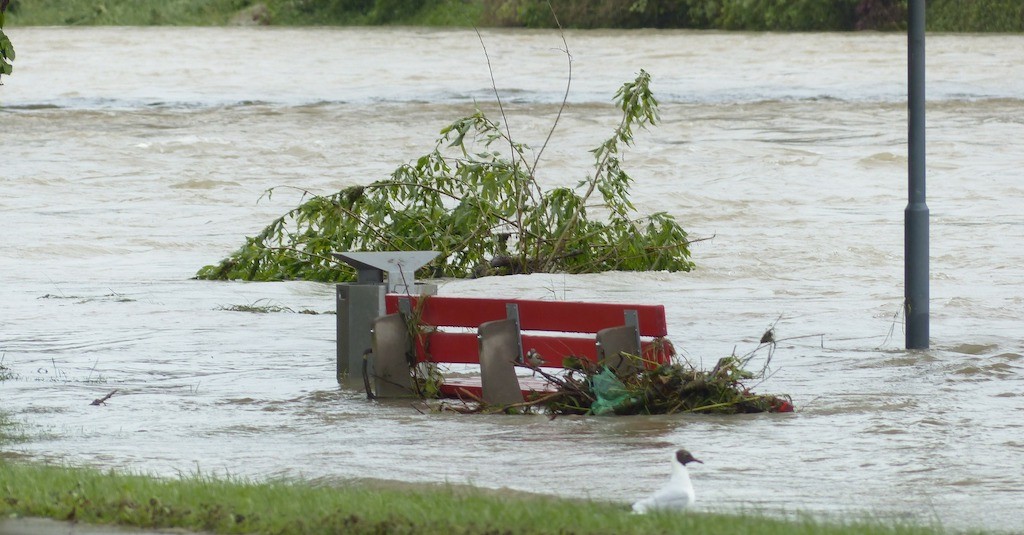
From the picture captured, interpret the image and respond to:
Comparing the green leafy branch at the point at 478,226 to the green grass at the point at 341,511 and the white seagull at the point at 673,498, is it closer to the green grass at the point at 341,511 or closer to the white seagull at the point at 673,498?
the green grass at the point at 341,511

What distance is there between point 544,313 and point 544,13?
71611 mm

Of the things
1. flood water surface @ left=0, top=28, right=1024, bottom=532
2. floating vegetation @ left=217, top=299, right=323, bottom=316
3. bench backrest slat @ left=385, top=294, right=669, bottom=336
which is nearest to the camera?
flood water surface @ left=0, top=28, right=1024, bottom=532

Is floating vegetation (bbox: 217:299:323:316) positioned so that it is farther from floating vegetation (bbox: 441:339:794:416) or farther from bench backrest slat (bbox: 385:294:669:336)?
floating vegetation (bbox: 441:339:794:416)

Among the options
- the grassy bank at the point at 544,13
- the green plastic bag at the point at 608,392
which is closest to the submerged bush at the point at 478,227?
the green plastic bag at the point at 608,392

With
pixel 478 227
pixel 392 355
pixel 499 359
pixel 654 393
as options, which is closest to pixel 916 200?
pixel 654 393

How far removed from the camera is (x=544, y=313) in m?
10.2

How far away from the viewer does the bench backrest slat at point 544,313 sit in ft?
32.6

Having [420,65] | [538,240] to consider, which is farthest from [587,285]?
[420,65]

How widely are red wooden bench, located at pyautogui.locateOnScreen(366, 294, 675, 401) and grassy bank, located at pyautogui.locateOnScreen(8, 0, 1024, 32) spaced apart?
2477 inches

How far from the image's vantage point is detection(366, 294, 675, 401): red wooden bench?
989 cm

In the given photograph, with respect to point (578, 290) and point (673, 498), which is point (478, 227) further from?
point (673, 498)

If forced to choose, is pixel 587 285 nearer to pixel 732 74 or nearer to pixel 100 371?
pixel 100 371

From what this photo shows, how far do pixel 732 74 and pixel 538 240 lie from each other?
36.7 m

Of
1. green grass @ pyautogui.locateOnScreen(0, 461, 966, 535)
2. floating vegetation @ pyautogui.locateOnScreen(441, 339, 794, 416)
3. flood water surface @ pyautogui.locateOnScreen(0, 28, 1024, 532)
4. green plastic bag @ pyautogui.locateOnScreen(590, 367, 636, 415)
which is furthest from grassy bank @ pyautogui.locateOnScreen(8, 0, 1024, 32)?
green grass @ pyautogui.locateOnScreen(0, 461, 966, 535)
